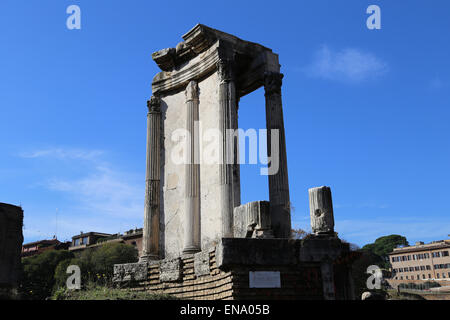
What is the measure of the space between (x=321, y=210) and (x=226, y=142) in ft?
12.6


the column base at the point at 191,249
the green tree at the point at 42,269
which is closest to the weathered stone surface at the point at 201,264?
the column base at the point at 191,249

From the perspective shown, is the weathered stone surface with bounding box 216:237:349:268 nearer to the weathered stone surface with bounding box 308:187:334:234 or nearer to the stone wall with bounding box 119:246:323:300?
the stone wall with bounding box 119:246:323:300

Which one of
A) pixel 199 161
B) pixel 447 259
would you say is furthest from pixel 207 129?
pixel 447 259

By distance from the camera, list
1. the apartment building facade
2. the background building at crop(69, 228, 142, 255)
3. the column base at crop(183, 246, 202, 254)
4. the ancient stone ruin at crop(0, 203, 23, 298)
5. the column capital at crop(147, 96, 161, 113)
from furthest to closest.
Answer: the apartment building facade → the background building at crop(69, 228, 142, 255) → the column capital at crop(147, 96, 161, 113) → the column base at crop(183, 246, 202, 254) → the ancient stone ruin at crop(0, 203, 23, 298)

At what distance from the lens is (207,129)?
526 inches

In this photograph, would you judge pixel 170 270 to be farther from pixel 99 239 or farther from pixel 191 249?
pixel 99 239

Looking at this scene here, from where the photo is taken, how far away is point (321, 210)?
30.3 ft

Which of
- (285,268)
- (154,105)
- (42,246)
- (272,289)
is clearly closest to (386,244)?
(42,246)

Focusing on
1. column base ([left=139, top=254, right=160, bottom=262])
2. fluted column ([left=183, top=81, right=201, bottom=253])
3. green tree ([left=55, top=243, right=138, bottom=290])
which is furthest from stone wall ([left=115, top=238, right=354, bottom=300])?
green tree ([left=55, top=243, right=138, bottom=290])

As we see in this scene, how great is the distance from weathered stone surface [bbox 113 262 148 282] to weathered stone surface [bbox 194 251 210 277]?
7.10 ft

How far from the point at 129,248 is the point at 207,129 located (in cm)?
4298

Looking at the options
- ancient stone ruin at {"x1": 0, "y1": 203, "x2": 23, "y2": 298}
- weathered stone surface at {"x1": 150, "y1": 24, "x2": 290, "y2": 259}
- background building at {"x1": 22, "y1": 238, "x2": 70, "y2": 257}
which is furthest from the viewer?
background building at {"x1": 22, "y1": 238, "x2": 70, "y2": 257}

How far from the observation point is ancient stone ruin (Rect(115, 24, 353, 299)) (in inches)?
324


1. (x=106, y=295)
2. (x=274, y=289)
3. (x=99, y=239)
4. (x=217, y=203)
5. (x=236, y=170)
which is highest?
(x=99, y=239)
